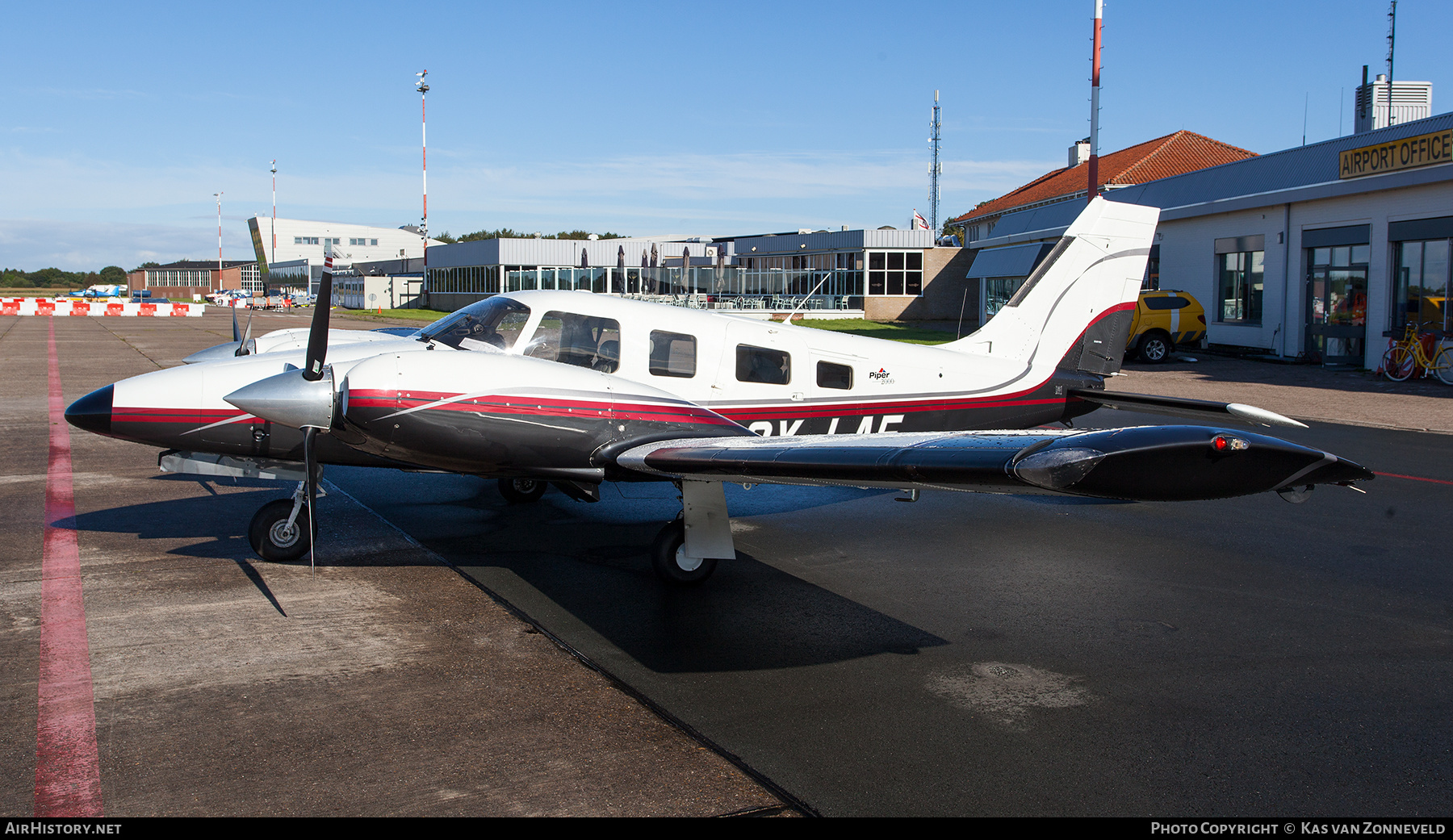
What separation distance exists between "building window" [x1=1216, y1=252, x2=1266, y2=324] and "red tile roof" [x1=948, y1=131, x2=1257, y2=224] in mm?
9679

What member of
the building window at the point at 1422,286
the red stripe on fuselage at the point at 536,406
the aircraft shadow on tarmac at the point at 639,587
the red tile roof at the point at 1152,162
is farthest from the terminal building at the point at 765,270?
the red stripe on fuselage at the point at 536,406

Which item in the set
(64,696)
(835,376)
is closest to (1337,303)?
(835,376)

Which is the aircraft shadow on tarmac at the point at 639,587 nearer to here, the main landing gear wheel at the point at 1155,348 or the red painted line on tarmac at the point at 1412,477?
the red painted line on tarmac at the point at 1412,477

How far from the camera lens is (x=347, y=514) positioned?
9.61 meters

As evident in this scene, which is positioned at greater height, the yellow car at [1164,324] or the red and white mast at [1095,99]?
the red and white mast at [1095,99]

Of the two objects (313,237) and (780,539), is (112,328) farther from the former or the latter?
(313,237)

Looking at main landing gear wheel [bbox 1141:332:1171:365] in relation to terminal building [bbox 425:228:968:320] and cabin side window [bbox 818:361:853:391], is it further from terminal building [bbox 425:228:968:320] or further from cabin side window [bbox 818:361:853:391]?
terminal building [bbox 425:228:968:320]

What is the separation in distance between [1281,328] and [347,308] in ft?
236

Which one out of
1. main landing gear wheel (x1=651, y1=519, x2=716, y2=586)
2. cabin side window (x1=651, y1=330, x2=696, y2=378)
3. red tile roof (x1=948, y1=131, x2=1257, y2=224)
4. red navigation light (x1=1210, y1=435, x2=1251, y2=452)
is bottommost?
main landing gear wheel (x1=651, y1=519, x2=716, y2=586)

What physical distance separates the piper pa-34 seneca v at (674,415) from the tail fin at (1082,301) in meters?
0.04

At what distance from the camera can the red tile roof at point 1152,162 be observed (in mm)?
40781

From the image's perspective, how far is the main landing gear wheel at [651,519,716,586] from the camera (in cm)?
714

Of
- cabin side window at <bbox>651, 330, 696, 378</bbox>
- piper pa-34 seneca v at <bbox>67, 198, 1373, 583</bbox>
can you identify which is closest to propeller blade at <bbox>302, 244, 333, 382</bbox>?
piper pa-34 seneca v at <bbox>67, 198, 1373, 583</bbox>

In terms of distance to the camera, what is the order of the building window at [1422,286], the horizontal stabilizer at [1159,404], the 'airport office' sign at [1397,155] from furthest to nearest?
the building window at [1422,286], the 'airport office' sign at [1397,155], the horizontal stabilizer at [1159,404]
